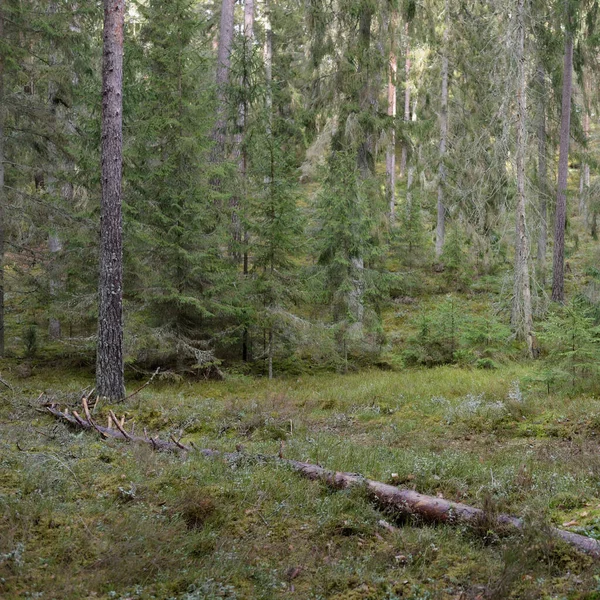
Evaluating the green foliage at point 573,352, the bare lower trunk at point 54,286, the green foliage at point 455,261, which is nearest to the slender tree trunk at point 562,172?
the green foliage at point 455,261

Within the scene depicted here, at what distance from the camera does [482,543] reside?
5055 mm

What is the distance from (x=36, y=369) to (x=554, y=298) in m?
17.9

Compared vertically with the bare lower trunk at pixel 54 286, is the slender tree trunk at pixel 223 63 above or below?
above

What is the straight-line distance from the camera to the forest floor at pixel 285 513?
4.23m

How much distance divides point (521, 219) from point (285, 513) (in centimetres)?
1330

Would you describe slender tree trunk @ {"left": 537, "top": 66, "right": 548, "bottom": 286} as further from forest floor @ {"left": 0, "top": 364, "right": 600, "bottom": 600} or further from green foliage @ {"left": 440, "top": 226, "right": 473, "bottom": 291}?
forest floor @ {"left": 0, "top": 364, "right": 600, "bottom": 600}

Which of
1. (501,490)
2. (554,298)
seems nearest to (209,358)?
(501,490)

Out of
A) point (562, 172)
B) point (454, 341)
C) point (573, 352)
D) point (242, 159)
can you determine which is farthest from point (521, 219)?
point (242, 159)

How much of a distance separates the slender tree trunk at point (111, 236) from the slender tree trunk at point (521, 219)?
428 inches

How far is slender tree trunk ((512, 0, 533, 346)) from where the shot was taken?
1580cm

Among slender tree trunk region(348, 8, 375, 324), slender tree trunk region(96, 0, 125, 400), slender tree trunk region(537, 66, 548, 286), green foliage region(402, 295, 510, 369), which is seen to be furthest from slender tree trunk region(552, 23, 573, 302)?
slender tree trunk region(96, 0, 125, 400)

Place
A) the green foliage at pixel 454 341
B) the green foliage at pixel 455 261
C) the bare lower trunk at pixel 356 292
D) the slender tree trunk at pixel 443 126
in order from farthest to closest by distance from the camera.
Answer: the slender tree trunk at pixel 443 126 < the green foliage at pixel 455 261 < the bare lower trunk at pixel 356 292 < the green foliage at pixel 454 341

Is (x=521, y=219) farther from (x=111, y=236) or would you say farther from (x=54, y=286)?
(x=54, y=286)

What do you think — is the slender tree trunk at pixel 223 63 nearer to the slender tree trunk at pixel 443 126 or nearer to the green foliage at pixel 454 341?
the green foliage at pixel 454 341
